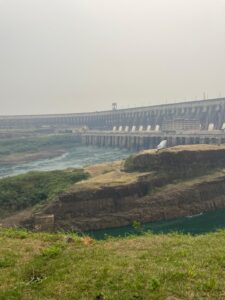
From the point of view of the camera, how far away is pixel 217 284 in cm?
1004

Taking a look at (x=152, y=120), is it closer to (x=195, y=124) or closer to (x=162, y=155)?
(x=195, y=124)

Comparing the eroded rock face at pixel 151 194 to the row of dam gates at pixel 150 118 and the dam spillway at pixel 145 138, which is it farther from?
the row of dam gates at pixel 150 118

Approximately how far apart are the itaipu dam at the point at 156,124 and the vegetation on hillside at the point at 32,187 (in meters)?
41.4

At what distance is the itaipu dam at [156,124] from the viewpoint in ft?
310

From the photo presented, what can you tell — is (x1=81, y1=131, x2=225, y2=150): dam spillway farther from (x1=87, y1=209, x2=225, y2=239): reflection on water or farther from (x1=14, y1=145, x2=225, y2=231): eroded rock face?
(x1=87, y1=209, x2=225, y2=239): reflection on water

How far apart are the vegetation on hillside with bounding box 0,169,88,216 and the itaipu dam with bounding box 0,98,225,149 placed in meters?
41.4

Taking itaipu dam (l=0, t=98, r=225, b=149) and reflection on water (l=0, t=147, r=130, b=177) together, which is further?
itaipu dam (l=0, t=98, r=225, b=149)

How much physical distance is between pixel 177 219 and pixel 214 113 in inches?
3077

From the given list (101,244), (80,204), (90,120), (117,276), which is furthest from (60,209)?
(90,120)

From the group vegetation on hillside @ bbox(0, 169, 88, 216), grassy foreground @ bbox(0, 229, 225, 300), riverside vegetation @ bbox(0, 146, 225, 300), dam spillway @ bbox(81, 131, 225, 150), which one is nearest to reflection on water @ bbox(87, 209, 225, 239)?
vegetation on hillside @ bbox(0, 169, 88, 216)

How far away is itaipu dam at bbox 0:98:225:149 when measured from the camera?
3716 inches

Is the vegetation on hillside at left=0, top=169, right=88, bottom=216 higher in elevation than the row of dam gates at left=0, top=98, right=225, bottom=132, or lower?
lower

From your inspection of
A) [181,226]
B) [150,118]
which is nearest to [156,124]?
[150,118]

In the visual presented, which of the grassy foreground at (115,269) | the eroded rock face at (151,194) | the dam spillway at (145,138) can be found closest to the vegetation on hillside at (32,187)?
the eroded rock face at (151,194)
